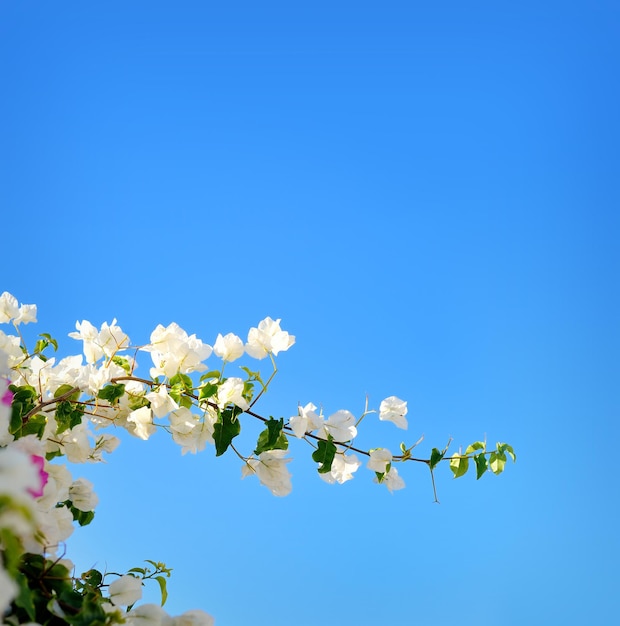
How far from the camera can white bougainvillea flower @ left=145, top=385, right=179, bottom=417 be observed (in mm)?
1155

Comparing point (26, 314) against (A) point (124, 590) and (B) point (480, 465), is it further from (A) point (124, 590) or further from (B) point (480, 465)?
(B) point (480, 465)

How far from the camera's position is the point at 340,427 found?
1197 mm

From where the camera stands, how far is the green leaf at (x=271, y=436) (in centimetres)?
112

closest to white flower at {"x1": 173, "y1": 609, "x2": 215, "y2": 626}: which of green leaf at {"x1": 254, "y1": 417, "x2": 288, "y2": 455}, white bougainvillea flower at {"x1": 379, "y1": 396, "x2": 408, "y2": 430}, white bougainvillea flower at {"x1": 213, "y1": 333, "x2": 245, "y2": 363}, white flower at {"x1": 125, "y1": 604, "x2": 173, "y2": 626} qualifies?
white flower at {"x1": 125, "y1": 604, "x2": 173, "y2": 626}

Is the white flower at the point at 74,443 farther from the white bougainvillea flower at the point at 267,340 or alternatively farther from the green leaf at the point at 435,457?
the green leaf at the point at 435,457

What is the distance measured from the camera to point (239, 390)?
3.66 feet

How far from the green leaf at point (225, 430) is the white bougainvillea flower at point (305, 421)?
0.33 feet

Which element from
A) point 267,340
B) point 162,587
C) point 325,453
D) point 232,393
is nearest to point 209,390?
point 232,393

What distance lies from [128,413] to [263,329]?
0.32 meters

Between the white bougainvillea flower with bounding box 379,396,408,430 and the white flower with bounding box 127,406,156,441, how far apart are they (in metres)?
0.45

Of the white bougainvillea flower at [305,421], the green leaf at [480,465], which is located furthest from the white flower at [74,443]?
the green leaf at [480,465]

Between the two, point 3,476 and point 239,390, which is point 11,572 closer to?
point 3,476

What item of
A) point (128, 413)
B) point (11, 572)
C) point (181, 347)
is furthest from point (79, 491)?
point (11, 572)

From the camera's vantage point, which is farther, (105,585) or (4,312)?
(4,312)
